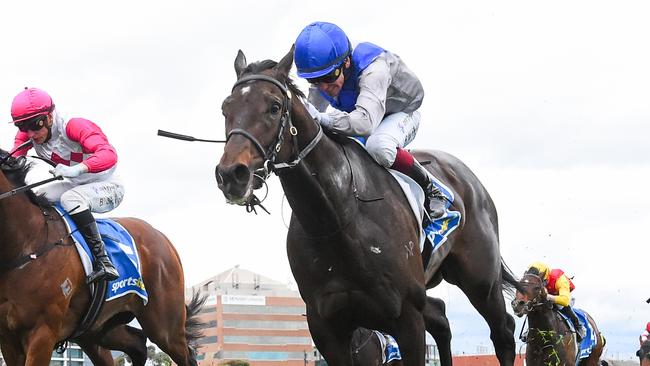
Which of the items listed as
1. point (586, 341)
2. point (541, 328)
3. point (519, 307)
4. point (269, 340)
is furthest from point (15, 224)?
point (269, 340)

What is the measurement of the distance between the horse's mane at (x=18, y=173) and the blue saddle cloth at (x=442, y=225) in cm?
391

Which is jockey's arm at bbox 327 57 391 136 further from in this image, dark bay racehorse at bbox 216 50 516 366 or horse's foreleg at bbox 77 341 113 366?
horse's foreleg at bbox 77 341 113 366

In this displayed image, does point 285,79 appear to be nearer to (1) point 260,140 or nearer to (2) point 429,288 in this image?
(1) point 260,140

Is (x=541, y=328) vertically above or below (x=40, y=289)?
below

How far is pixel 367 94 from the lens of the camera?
26.4 feet

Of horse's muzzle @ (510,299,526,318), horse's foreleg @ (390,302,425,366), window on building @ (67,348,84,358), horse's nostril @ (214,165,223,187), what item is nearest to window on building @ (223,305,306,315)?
window on building @ (67,348,84,358)

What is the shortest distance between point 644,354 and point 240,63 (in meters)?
12.7

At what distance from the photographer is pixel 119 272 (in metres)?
11.4

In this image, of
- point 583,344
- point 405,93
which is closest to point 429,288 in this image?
point 405,93

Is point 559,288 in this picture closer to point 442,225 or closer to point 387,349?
point 387,349

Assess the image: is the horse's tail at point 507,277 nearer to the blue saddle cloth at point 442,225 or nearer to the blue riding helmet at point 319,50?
the blue saddle cloth at point 442,225

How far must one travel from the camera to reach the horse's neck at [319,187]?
7.50 meters

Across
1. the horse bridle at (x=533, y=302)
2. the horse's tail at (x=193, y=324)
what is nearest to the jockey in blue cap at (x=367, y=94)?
the horse's tail at (x=193, y=324)

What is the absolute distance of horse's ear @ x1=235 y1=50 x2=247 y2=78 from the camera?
737 cm
